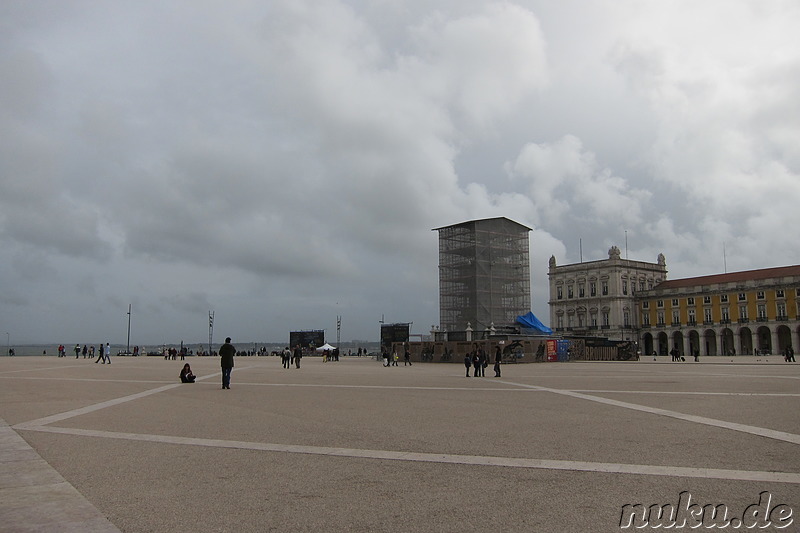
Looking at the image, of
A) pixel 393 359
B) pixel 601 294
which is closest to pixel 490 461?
pixel 393 359

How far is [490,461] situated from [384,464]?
118cm

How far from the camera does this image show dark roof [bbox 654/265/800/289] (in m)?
79.7

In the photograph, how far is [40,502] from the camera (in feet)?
18.1

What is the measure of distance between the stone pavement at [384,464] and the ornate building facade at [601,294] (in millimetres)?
85254

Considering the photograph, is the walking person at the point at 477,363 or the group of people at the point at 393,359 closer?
the walking person at the point at 477,363

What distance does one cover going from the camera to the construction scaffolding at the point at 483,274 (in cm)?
6769

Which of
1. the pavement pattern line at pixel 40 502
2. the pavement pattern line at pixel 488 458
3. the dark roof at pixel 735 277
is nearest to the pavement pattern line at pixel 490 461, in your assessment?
the pavement pattern line at pixel 488 458

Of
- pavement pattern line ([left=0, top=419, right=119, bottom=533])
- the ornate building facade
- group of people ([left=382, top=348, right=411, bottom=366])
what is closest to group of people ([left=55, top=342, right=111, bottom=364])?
group of people ([left=382, top=348, right=411, bottom=366])

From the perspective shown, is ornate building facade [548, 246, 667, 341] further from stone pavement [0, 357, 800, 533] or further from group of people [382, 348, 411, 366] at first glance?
stone pavement [0, 357, 800, 533]

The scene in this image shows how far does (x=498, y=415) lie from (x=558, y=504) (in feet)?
20.4

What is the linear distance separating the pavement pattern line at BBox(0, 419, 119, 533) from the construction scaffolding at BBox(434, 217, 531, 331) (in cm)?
6083

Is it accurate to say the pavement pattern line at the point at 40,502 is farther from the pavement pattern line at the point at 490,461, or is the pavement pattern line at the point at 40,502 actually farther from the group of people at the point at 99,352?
the group of people at the point at 99,352

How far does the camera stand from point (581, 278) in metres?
101

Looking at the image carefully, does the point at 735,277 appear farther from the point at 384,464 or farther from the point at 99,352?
the point at 384,464
